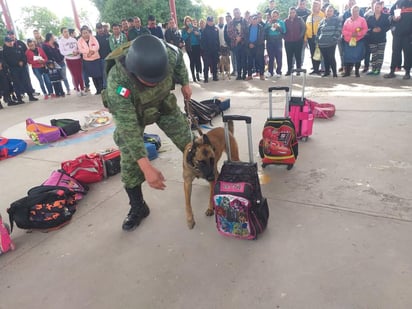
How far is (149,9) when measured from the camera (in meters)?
27.0

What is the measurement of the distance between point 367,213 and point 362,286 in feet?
2.64

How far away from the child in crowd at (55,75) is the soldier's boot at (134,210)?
7635 mm

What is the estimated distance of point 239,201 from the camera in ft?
6.86

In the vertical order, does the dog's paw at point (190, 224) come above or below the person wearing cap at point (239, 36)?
below

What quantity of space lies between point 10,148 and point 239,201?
12.9ft

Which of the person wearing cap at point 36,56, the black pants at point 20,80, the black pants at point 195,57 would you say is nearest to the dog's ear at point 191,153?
the black pants at point 195,57

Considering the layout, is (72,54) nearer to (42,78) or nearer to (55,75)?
(55,75)

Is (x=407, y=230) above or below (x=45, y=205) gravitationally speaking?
below

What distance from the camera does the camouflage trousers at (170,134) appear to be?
2.40 meters

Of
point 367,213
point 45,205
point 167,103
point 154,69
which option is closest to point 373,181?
point 367,213

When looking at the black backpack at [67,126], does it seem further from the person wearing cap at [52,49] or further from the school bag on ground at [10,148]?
the person wearing cap at [52,49]

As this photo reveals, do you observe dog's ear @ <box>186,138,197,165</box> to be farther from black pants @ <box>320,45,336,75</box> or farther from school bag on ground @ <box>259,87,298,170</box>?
black pants @ <box>320,45,336,75</box>

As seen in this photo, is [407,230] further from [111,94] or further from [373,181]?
[111,94]

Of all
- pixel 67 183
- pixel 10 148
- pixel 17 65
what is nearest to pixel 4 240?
pixel 67 183
